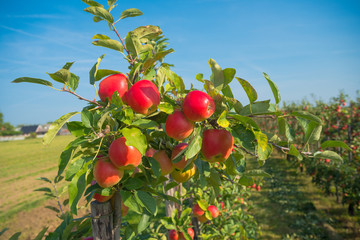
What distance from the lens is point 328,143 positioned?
106 centimetres

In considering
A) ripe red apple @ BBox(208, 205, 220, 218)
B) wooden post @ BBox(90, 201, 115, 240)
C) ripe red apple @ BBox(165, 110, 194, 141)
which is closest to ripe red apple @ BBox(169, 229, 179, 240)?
ripe red apple @ BBox(208, 205, 220, 218)

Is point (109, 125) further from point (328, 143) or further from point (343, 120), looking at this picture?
point (343, 120)

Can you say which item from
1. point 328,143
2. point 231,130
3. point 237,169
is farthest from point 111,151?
point 328,143

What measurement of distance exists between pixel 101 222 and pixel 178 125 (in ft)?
2.08

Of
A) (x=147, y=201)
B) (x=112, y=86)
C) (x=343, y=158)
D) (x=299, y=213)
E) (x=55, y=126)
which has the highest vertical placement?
(x=112, y=86)

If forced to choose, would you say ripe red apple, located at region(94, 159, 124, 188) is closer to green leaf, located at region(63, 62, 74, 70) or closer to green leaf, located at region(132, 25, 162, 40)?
green leaf, located at region(63, 62, 74, 70)

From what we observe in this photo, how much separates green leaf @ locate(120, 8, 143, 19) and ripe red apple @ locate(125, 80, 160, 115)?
1.47ft

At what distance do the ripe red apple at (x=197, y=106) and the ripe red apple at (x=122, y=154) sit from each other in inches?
11.2

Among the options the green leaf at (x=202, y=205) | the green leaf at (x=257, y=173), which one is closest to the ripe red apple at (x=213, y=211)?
the green leaf at (x=202, y=205)

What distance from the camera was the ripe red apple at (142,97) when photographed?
0.90m

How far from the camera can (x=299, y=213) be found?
570cm

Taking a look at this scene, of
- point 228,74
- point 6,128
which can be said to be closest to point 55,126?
point 228,74

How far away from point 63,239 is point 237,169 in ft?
3.28

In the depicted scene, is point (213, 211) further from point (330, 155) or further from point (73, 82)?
point (73, 82)
